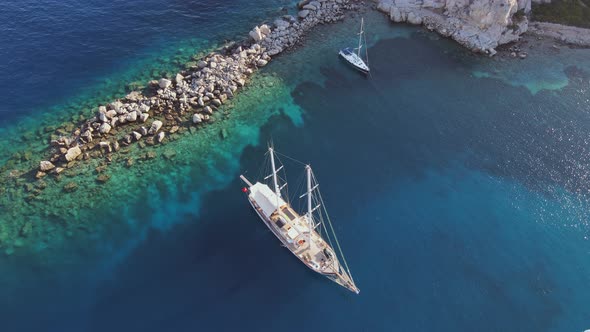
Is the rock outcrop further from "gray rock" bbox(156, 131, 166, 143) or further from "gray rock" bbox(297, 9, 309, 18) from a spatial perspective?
"gray rock" bbox(156, 131, 166, 143)

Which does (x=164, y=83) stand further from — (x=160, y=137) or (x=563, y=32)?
(x=563, y=32)


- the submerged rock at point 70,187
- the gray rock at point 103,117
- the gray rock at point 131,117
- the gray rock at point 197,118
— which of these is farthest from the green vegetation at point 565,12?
the submerged rock at point 70,187

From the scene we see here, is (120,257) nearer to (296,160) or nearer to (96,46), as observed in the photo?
(296,160)

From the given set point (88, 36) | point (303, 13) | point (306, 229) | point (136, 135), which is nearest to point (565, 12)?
point (303, 13)

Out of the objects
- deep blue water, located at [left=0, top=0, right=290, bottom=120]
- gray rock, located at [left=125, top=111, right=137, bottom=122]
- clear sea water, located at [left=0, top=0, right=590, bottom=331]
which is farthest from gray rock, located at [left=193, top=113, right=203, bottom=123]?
deep blue water, located at [left=0, top=0, right=290, bottom=120]

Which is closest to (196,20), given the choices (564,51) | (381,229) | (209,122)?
(209,122)
